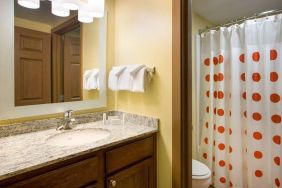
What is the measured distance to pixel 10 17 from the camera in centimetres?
112

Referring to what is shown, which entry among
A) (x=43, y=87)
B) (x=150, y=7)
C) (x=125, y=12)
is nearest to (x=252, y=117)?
(x=150, y=7)

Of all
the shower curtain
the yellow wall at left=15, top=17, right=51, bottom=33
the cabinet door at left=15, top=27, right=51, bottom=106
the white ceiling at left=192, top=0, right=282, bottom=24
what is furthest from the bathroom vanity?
the white ceiling at left=192, top=0, right=282, bottom=24

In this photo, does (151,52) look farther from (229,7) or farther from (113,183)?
(229,7)

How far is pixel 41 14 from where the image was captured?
126cm

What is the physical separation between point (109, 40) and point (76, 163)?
1.16m

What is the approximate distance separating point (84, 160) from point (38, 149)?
249 mm

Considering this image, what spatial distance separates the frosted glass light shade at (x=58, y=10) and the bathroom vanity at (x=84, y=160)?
887 mm

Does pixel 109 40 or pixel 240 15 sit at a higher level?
pixel 240 15

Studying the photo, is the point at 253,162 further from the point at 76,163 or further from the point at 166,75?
the point at 76,163

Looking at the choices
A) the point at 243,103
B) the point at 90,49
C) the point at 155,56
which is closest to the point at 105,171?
the point at 155,56

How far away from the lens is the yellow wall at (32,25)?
1159 millimetres

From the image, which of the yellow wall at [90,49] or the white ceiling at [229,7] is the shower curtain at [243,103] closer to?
the white ceiling at [229,7]

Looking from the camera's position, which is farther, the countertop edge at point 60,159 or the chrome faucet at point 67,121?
the chrome faucet at point 67,121

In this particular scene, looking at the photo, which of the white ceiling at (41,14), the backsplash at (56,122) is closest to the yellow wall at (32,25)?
the white ceiling at (41,14)
